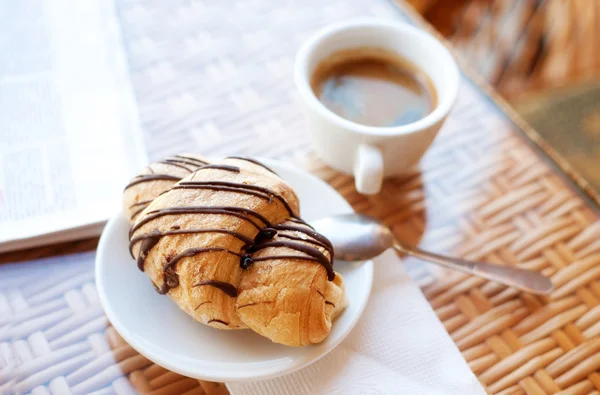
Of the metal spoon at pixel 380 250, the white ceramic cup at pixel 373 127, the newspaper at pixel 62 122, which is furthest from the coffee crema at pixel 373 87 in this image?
the newspaper at pixel 62 122

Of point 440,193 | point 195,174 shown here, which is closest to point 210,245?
point 195,174

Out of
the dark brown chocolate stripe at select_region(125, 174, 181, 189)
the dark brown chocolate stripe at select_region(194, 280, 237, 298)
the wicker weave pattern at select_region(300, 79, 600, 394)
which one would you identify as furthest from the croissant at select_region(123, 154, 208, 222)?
the wicker weave pattern at select_region(300, 79, 600, 394)

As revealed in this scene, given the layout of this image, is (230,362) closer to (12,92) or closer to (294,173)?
(294,173)

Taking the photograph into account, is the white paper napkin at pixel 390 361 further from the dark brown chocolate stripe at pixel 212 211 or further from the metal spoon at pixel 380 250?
the dark brown chocolate stripe at pixel 212 211

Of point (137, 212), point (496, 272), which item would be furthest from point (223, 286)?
point (496, 272)

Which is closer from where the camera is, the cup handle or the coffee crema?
the cup handle

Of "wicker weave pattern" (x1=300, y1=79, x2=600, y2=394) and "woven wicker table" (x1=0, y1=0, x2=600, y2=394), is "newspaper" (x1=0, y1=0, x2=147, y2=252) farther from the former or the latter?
"wicker weave pattern" (x1=300, y1=79, x2=600, y2=394)
